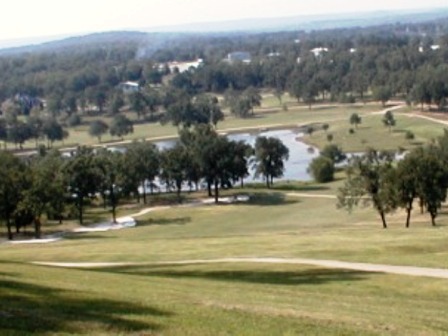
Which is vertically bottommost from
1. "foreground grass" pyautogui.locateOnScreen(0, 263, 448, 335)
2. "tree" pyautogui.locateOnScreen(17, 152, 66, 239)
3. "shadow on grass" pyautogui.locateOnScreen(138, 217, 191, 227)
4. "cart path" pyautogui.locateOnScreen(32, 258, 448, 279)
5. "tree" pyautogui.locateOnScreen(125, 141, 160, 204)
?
"shadow on grass" pyautogui.locateOnScreen(138, 217, 191, 227)

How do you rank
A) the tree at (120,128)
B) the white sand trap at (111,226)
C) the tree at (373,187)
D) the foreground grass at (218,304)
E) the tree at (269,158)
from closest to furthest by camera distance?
1. the foreground grass at (218,304)
2. the tree at (373,187)
3. the white sand trap at (111,226)
4. the tree at (269,158)
5. the tree at (120,128)

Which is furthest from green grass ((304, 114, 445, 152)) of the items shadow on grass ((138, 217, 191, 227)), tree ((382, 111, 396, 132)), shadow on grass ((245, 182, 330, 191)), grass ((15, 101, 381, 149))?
shadow on grass ((138, 217, 191, 227))

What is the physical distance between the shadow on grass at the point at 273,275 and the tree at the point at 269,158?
74143 mm

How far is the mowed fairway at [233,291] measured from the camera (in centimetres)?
2131

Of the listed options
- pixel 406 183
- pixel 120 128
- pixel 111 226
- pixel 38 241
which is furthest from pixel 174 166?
pixel 120 128

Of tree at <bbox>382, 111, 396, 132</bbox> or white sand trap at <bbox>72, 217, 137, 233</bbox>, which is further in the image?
tree at <bbox>382, 111, 396, 132</bbox>

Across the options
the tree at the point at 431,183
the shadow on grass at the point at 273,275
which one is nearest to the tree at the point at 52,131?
the tree at the point at 431,183

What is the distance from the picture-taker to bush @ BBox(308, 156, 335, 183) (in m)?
108

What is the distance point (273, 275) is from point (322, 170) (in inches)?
2859

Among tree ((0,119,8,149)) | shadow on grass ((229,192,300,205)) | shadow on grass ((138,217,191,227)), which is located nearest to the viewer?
shadow on grass ((138,217,191,227))

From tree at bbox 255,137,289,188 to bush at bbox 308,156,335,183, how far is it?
5.88 meters

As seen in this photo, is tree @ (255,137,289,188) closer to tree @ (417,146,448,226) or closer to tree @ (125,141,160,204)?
tree @ (125,141,160,204)

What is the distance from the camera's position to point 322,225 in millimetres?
71375

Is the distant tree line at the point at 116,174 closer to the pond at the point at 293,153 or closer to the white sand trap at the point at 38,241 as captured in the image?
the white sand trap at the point at 38,241
